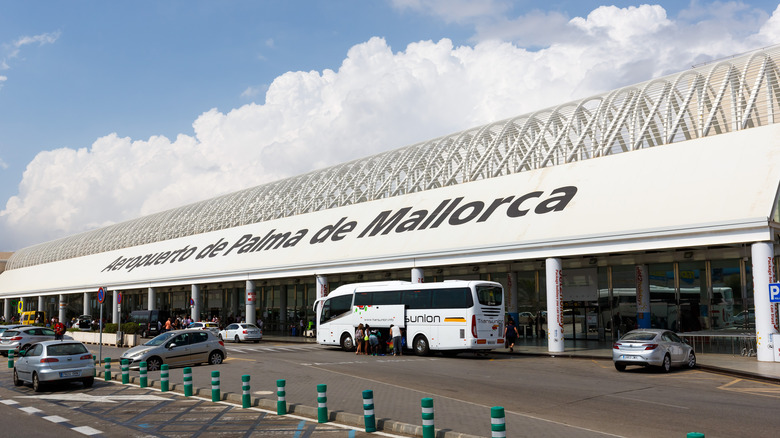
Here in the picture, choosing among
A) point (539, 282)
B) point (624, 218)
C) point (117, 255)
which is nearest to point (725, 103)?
point (624, 218)

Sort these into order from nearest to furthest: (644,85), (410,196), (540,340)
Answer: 1. (644,85)
2. (540,340)
3. (410,196)

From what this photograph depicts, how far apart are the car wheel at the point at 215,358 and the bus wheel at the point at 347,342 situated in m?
9.39

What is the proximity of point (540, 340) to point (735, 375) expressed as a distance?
17893 millimetres

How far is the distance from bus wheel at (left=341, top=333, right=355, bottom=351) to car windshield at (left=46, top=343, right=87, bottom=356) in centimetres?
1640

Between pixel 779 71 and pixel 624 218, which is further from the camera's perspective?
pixel 779 71

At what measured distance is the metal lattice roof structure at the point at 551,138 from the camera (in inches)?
1187

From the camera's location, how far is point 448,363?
85.8 ft

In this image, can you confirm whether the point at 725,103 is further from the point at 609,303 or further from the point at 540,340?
the point at 540,340

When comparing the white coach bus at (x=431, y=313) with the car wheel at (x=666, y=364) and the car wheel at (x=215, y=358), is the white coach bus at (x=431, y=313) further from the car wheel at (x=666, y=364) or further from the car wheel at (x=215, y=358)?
the car wheel at (x=215, y=358)

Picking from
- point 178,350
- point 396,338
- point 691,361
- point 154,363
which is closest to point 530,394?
point 691,361

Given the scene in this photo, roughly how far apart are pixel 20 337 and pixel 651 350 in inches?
1265

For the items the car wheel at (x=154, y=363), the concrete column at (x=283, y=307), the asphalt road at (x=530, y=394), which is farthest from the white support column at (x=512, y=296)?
the concrete column at (x=283, y=307)

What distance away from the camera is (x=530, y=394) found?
16.0m

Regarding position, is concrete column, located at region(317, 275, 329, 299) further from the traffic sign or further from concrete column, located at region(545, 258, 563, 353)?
the traffic sign
